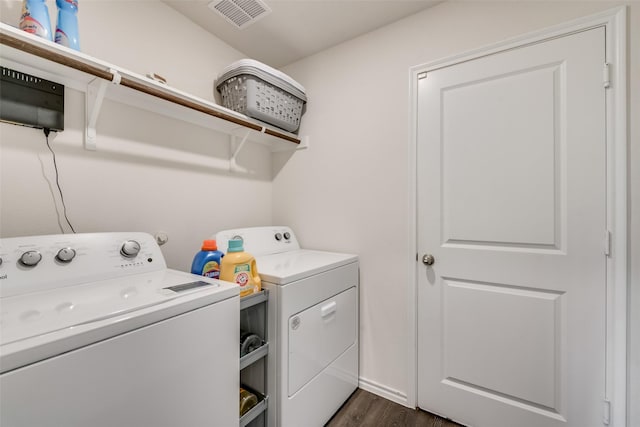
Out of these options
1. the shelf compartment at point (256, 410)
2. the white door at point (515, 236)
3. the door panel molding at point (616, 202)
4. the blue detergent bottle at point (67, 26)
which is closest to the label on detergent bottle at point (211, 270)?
the shelf compartment at point (256, 410)

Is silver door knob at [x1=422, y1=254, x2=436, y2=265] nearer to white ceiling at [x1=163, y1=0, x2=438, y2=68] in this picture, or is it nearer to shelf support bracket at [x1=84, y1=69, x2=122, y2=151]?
white ceiling at [x1=163, y1=0, x2=438, y2=68]

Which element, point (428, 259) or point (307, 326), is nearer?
point (307, 326)

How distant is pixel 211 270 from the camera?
127 centimetres

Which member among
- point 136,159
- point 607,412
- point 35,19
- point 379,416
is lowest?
point 379,416

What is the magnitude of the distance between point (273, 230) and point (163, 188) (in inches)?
29.2

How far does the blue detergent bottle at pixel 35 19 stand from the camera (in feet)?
3.31

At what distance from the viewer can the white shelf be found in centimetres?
96

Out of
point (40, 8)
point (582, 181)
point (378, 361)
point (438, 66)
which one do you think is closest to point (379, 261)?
point (378, 361)

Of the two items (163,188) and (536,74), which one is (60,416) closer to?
(163,188)

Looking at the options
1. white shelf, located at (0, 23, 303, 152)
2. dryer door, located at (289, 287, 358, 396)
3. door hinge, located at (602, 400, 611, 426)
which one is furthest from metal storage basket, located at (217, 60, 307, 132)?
door hinge, located at (602, 400, 611, 426)

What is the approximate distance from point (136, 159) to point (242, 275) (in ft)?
2.94

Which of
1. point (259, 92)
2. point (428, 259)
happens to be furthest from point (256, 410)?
point (259, 92)

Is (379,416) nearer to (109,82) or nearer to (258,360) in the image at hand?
(258,360)

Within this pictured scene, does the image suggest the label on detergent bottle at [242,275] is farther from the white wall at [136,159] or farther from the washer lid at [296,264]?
the white wall at [136,159]
